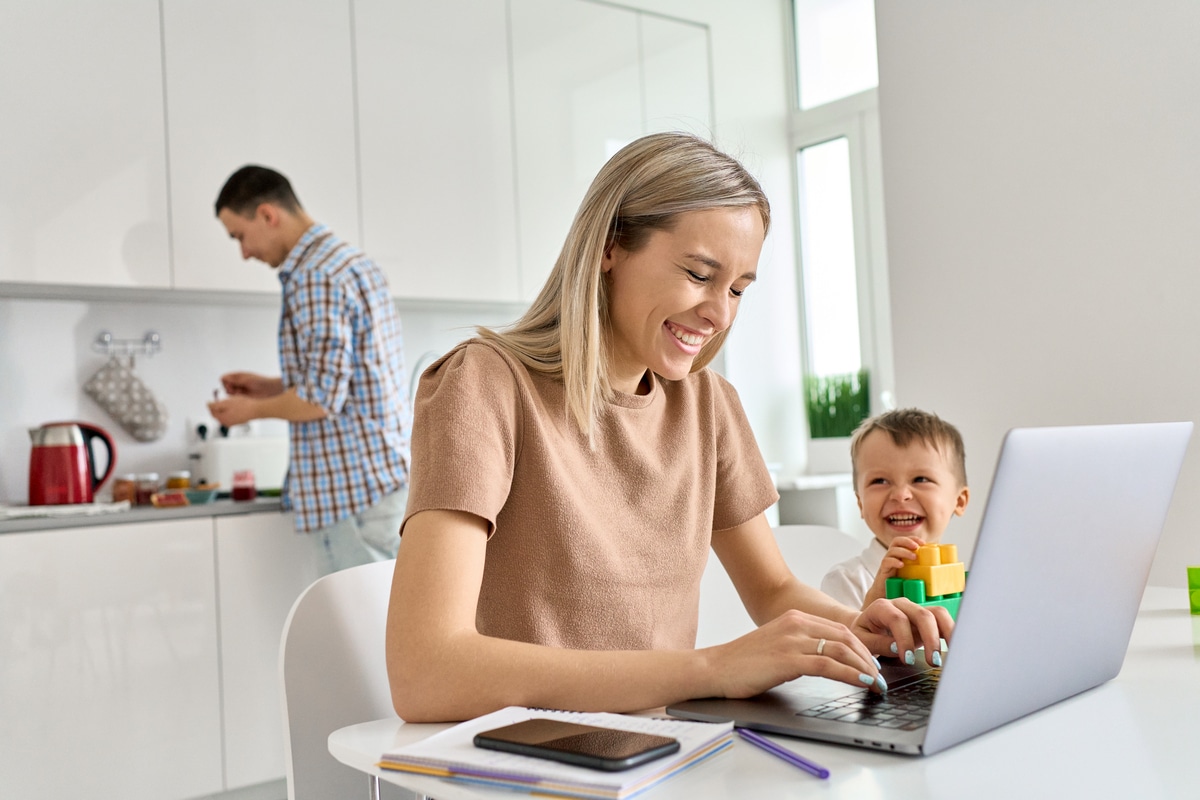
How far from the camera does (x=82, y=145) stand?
119 inches

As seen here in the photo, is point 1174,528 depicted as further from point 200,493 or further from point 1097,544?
point 200,493

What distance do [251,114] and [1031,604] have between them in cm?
308

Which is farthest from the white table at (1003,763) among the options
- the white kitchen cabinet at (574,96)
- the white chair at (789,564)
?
the white kitchen cabinet at (574,96)

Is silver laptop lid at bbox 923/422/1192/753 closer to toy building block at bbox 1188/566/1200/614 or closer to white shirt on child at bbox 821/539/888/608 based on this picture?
toy building block at bbox 1188/566/1200/614

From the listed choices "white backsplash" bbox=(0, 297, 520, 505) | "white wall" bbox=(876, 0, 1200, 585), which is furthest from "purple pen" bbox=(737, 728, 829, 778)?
"white backsplash" bbox=(0, 297, 520, 505)

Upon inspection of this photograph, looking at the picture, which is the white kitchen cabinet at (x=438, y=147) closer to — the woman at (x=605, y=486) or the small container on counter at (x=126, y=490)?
the small container on counter at (x=126, y=490)

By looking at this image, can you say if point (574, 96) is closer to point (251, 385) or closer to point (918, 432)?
point (251, 385)

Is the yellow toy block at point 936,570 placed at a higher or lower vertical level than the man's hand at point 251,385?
lower

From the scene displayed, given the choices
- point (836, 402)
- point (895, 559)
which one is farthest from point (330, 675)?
point (836, 402)

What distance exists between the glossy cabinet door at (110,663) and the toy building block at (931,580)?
2270mm

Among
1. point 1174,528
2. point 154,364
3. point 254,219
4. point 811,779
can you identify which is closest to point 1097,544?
point 811,779

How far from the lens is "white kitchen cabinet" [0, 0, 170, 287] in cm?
292

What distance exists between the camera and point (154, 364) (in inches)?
135

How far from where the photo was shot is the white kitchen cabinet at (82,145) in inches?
115
